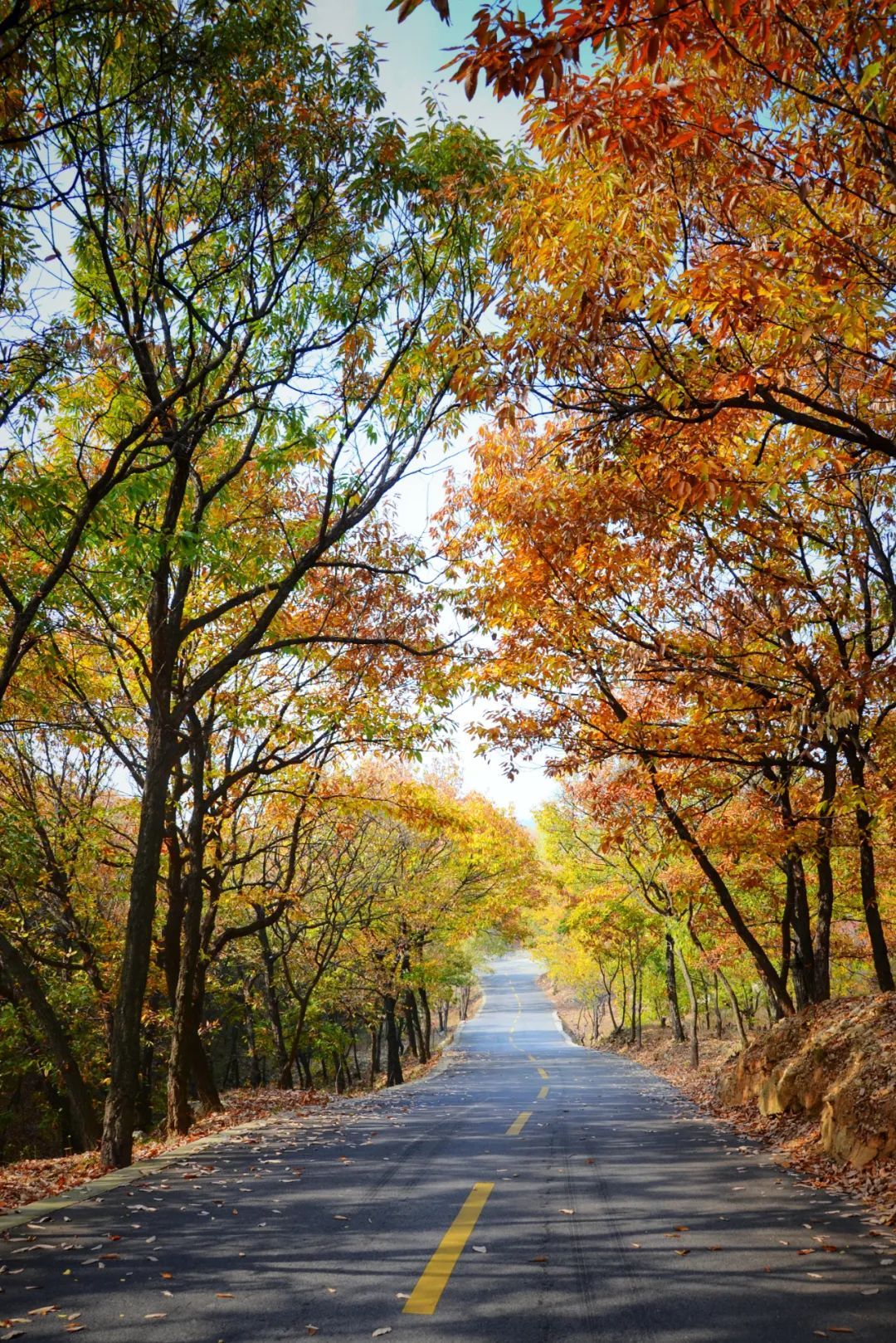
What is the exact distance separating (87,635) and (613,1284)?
1017cm

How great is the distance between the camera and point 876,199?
597 cm

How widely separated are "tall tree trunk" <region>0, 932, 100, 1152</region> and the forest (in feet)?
0.31

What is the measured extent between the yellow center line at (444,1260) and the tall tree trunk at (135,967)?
13.5ft

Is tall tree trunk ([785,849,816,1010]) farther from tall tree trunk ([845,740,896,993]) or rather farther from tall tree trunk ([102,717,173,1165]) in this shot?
tall tree trunk ([102,717,173,1165])

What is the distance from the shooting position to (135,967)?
9047 mm

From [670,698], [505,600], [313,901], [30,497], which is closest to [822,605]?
[670,698]

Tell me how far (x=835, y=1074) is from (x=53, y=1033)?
1334cm

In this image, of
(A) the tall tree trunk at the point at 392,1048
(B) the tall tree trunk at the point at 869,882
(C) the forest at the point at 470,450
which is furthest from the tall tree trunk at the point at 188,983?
→ (A) the tall tree trunk at the point at 392,1048

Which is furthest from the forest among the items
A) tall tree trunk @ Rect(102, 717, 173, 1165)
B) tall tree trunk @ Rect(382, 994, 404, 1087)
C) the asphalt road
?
tall tree trunk @ Rect(382, 994, 404, 1087)

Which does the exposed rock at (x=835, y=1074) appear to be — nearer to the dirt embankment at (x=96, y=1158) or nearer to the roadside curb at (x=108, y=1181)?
the roadside curb at (x=108, y=1181)

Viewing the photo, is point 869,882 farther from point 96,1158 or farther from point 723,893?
point 96,1158

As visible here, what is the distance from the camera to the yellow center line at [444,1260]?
425 centimetres

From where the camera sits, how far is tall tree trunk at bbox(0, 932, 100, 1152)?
1470 cm

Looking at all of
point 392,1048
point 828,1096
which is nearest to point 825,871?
point 828,1096
